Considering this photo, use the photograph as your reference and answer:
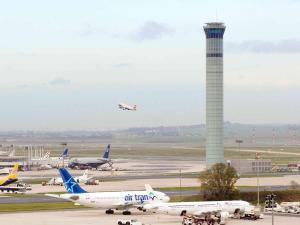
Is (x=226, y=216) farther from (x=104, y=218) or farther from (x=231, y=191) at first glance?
(x=231, y=191)

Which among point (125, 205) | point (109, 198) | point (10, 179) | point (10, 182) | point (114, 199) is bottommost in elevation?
point (125, 205)

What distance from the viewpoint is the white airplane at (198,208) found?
106812mm

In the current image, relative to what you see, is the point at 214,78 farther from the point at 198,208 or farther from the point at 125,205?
the point at 198,208

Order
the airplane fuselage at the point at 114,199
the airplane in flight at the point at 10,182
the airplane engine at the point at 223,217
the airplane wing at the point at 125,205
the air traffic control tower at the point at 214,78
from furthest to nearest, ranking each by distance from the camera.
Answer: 1. the air traffic control tower at the point at 214,78
2. the airplane in flight at the point at 10,182
3. the airplane wing at the point at 125,205
4. the airplane fuselage at the point at 114,199
5. the airplane engine at the point at 223,217

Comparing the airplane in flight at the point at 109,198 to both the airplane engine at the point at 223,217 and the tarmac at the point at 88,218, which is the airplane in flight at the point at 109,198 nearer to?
the tarmac at the point at 88,218

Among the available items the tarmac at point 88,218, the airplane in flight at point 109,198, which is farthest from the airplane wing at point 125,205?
the tarmac at point 88,218

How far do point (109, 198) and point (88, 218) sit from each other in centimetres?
678

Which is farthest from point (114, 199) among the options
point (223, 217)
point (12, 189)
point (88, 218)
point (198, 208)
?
point (12, 189)

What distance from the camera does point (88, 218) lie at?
109 meters

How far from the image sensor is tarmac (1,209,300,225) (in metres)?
103

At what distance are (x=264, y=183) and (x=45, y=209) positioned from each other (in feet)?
211

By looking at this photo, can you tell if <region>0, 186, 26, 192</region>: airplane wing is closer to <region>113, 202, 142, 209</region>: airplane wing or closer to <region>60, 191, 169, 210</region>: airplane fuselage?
<region>60, 191, 169, 210</region>: airplane fuselage

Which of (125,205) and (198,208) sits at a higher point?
(125,205)

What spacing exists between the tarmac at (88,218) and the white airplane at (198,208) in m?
1.41
